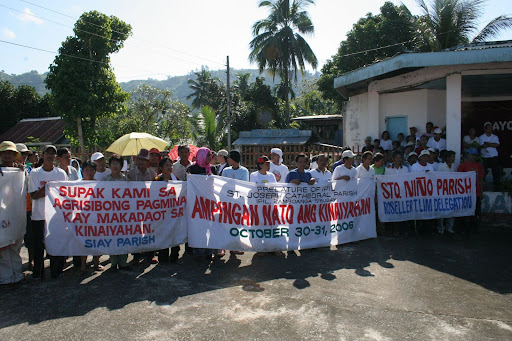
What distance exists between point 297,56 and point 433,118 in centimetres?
2018

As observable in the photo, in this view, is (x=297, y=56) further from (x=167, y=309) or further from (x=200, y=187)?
(x=167, y=309)

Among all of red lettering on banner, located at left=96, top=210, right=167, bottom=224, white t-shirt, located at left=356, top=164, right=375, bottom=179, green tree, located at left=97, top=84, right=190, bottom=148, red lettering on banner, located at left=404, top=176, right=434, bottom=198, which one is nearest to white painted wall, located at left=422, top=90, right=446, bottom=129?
red lettering on banner, located at left=404, top=176, right=434, bottom=198

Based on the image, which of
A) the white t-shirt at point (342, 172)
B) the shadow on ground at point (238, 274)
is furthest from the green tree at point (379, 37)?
the shadow on ground at point (238, 274)

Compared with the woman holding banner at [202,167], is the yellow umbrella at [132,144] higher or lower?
higher

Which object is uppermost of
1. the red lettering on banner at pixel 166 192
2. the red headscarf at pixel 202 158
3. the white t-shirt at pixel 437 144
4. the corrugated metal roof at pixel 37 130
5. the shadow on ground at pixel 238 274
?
the corrugated metal roof at pixel 37 130

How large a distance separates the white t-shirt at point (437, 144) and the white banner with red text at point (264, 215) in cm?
483

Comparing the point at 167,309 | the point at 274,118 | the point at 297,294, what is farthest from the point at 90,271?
the point at 274,118

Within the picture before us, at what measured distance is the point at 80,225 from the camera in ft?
17.7

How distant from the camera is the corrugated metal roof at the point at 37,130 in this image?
2806 centimetres

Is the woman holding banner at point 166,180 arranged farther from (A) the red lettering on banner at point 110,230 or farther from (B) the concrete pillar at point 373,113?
(B) the concrete pillar at point 373,113

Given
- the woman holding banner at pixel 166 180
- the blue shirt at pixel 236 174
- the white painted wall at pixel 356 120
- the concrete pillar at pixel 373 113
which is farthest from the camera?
the white painted wall at pixel 356 120

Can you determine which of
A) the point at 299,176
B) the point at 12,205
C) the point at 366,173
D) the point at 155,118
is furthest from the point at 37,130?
the point at 366,173

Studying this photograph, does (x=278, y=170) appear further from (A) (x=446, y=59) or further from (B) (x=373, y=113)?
(B) (x=373, y=113)

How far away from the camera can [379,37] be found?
2400 cm
